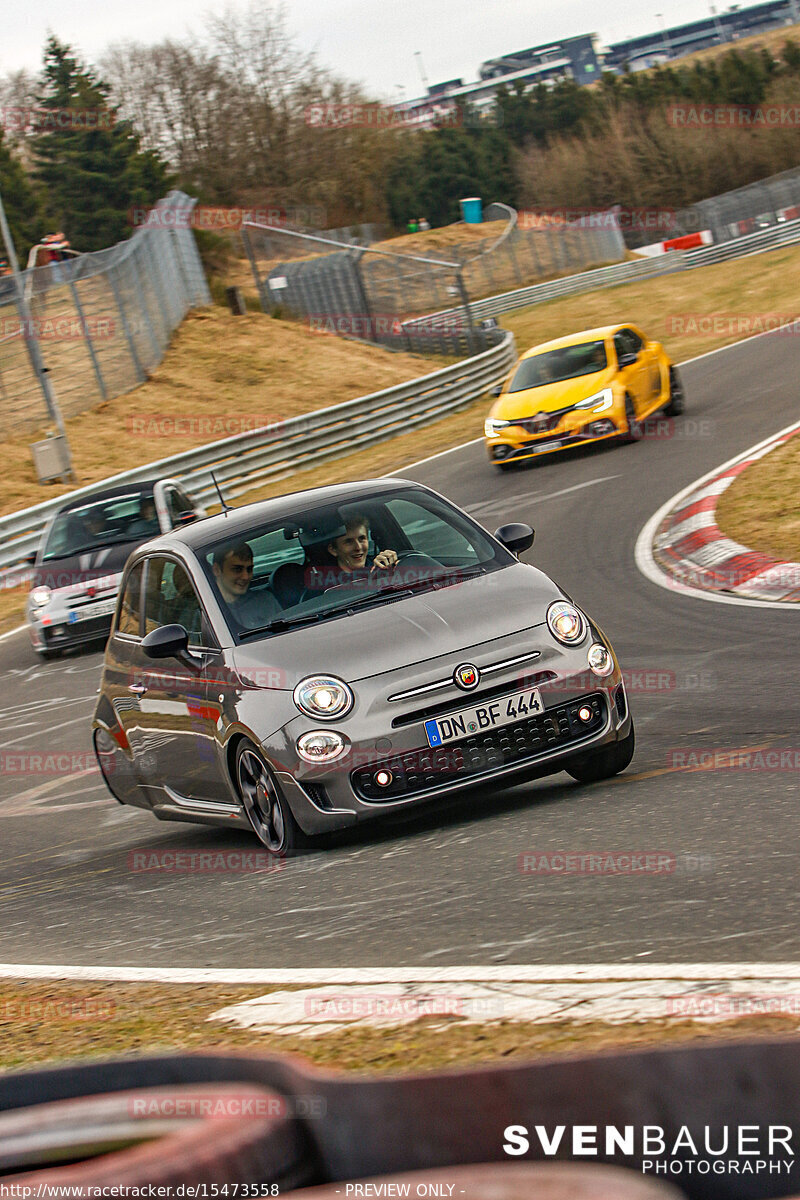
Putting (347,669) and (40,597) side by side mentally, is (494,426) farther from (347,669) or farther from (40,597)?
(347,669)

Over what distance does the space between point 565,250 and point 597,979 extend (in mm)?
70403

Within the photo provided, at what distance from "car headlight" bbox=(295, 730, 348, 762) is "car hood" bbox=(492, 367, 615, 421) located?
1523cm

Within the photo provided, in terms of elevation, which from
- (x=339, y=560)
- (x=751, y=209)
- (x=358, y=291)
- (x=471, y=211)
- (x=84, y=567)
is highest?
(x=339, y=560)

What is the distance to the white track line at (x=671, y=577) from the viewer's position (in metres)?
10.8

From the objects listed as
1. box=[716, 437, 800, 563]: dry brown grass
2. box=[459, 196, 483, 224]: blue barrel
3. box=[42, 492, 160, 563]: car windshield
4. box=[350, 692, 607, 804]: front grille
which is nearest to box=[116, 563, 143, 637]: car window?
box=[350, 692, 607, 804]: front grille

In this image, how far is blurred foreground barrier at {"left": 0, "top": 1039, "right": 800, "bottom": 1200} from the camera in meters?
2.39

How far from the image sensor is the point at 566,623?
6.73 m

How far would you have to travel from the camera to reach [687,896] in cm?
469

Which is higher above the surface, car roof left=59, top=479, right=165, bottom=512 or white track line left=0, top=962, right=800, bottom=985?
white track line left=0, top=962, right=800, bottom=985

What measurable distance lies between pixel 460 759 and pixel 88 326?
3065 centimetres

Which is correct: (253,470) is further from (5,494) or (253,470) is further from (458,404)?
(458,404)

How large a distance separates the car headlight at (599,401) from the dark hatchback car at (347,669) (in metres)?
13.3

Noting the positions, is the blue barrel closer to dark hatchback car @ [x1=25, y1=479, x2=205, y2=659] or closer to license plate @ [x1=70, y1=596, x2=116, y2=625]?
dark hatchback car @ [x1=25, y1=479, x2=205, y2=659]

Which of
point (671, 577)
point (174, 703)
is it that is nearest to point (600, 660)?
point (174, 703)
